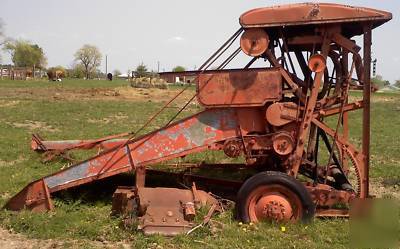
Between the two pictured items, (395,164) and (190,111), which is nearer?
(395,164)

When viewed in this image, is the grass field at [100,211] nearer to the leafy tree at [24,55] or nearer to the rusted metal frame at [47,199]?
the rusted metal frame at [47,199]

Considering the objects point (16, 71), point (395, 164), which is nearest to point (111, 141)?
point (395, 164)

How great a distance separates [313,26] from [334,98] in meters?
1.01

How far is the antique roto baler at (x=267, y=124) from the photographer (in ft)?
19.0

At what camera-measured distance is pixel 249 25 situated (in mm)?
5895

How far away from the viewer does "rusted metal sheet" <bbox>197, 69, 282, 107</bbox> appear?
237 inches

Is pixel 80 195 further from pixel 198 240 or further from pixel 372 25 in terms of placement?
pixel 372 25

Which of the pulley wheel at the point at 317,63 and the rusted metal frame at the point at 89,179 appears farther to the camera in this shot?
the rusted metal frame at the point at 89,179

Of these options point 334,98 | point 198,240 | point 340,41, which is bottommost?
point 198,240

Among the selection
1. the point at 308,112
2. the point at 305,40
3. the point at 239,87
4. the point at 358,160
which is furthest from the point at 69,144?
the point at 358,160

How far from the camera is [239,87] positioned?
6043 mm

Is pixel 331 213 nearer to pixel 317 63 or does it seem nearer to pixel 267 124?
pixel 267 124

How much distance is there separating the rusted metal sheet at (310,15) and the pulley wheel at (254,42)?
0.12 m

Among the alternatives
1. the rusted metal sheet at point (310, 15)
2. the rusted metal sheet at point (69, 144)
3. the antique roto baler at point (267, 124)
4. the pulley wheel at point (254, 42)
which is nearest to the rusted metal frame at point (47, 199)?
the antique roto baler at point (267, 124)
